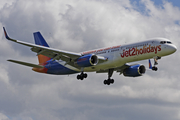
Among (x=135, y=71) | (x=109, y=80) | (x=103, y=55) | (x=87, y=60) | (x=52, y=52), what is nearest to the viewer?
(x=87, y=60)

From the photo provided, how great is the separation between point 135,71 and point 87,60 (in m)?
12.8

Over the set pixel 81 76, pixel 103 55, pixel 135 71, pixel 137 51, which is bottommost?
pixel 81 76

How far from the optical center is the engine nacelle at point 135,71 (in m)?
64.6

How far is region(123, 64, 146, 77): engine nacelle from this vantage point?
6462 cm

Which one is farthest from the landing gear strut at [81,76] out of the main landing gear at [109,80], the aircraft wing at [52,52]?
the main landing gear at [109,80]

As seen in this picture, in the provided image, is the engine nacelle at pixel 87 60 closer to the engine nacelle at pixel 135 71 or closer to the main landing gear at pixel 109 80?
the main landing gear at pixel 109 80

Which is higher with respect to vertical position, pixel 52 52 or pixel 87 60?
pixel 52 52

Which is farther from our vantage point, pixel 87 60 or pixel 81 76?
pixel 81 76

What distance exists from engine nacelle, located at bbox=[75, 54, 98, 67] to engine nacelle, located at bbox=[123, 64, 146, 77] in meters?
11.2

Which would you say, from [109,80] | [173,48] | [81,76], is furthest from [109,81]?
[173,48]

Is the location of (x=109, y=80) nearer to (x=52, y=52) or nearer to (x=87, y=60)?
(x=87, y=60)

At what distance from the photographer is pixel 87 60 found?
182ft

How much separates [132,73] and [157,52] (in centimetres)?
1172

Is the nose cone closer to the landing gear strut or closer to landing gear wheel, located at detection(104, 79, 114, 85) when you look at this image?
the landing gear strut
